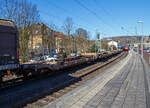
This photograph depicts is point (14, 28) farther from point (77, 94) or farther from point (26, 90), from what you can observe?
point (77, 94)

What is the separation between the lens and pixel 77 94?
784 cm

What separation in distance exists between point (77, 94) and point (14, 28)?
529 centimetres

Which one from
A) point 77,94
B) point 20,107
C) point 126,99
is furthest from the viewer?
point 77,94

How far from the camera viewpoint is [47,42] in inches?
1380

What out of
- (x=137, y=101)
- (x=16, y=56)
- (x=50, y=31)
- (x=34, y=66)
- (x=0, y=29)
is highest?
(x=50, y=31)

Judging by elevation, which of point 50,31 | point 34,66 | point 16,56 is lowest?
point 34,66

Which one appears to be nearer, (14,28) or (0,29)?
(0,29)

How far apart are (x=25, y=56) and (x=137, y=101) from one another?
20.6 metres

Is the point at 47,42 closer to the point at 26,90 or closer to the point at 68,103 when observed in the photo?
the point at 26,90

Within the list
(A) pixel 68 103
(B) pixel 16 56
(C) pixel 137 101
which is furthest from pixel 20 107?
(C) pixel 137 101

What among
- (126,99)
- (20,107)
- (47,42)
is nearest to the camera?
(20,107)

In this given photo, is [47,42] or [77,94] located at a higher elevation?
[47,42]

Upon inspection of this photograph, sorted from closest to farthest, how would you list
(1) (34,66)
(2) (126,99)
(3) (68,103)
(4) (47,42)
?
(3) (68,103)
(2) (126,99)
(1) (34,66)
(4) (47,42)

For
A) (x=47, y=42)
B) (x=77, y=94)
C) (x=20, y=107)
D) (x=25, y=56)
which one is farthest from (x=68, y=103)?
(x=47, y=42)
